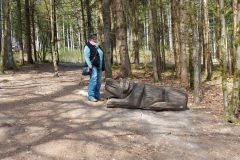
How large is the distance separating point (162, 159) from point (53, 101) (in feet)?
16.0

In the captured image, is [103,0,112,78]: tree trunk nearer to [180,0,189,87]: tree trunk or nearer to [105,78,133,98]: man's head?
[105,78,133,98]: man's head

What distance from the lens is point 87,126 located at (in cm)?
894

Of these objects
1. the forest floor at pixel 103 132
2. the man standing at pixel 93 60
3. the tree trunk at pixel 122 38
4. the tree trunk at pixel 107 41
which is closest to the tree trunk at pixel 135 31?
the tree trunk at pixel 122 38

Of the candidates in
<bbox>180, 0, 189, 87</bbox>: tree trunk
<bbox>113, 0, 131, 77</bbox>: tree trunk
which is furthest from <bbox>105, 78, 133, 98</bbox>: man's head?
<bbox>180, 0, 189, 87</bbox>: tree trunk

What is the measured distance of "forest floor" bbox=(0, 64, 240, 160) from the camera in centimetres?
751

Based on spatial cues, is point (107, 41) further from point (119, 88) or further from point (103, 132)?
point (103, 132)

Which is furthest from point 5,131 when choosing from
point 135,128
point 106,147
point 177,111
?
point 177,111

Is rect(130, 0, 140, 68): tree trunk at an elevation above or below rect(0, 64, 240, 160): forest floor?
above

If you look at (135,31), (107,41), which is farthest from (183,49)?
(135,31)

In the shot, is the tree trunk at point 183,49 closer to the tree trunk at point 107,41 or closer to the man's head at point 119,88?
the tree trunk at point 107,41

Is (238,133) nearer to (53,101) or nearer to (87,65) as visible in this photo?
(87,65)

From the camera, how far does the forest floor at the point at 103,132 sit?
751cm

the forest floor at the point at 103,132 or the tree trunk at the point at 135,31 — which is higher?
the tree trunk at the point at 135,31

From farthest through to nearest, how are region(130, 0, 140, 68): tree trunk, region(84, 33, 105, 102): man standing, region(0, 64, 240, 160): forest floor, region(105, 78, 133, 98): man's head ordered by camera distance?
region(130, 0, 140, 68): tree trunk, region(84, 33, 105, 102): man standing, region(105, 78, 133, 98): man's head, region(0, 64, 240, 160): forest floor
